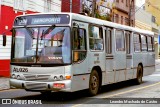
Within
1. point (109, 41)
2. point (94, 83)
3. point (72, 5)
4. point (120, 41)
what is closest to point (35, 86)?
point (94, 83)

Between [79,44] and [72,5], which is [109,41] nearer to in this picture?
[79,44]

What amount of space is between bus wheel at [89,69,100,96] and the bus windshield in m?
1.99

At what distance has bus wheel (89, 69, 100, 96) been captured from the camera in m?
14.8

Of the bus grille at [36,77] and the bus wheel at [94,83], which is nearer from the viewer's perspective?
the bus grille at [36,77]

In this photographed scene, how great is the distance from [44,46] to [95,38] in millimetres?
2491

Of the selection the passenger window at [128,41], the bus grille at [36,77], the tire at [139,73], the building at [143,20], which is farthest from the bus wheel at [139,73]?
the building at [143,20]

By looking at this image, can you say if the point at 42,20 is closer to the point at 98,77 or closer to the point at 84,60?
the point at 84,60

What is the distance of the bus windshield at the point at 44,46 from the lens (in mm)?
13219

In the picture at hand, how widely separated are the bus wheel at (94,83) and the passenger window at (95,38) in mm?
915

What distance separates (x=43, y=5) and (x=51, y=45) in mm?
16921

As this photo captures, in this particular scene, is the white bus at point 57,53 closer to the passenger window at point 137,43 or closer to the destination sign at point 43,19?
the destination sign at point 43,19

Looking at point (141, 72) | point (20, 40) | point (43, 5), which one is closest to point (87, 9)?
point (43, 5)

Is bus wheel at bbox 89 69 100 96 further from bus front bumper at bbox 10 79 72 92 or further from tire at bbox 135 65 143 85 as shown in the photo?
tire at bbox 135 65 143 85

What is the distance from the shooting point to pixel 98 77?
15.5 m
